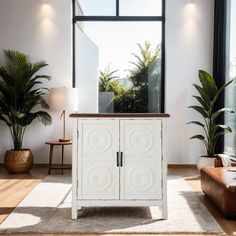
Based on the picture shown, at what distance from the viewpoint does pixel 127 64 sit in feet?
23.2

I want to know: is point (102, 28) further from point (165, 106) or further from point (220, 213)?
point (220, 213)

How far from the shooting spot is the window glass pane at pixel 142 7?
692 centimetres

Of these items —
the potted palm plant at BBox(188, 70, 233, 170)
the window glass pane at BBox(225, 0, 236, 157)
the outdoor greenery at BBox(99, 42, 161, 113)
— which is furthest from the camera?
the outdoor greenery at BBox(99, 42, 161, 113)

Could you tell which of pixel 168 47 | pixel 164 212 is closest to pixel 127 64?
pixel 168 47

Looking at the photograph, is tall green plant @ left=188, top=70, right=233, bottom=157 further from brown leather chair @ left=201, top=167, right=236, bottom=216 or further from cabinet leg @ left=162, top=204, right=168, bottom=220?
cabinet leg @ left=162, top=204, right=168, bottom=220

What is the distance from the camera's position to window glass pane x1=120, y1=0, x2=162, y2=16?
22.7 feet

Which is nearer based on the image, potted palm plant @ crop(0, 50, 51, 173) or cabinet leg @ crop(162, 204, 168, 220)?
cabinet leg @ crop(162, 204, 168, 220)

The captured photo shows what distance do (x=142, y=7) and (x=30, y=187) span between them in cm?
379

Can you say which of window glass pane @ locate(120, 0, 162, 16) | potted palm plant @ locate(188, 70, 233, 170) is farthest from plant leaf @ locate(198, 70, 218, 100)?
window glass pane @ locate(120, 0, 162, 16)

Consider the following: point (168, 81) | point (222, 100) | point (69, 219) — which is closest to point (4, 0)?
point (168, 81)

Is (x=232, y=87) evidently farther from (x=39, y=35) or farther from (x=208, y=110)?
(x=39, y=35)

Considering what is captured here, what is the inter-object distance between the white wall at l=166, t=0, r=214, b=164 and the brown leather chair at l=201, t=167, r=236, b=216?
2301mm

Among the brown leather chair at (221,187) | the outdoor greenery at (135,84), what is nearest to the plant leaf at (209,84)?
the outdoor greenery at (135,84)

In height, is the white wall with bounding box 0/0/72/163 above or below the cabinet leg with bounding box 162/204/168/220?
above
